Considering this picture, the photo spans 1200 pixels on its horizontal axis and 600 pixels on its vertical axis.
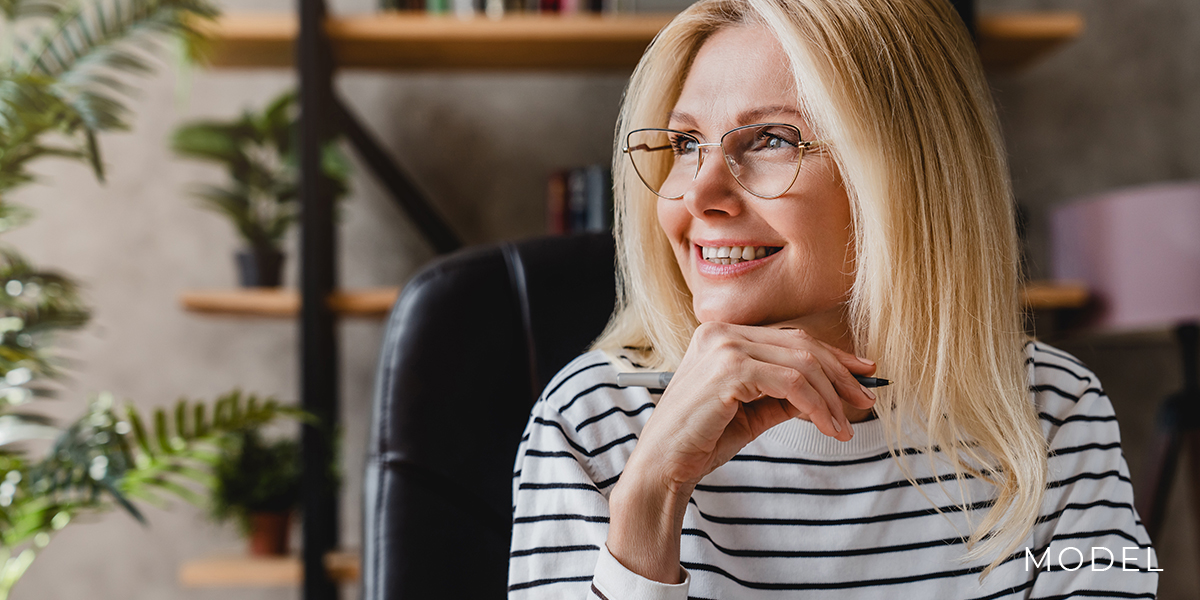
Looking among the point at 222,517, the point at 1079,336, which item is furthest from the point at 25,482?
the point at 1079,336

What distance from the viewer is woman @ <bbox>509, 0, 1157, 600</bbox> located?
0.71 m

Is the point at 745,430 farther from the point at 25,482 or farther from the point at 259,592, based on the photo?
the point at 259,592

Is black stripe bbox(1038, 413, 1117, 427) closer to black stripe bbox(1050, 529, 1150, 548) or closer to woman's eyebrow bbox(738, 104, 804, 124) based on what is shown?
black stripe bbox(1050, 529, 1150, 548)

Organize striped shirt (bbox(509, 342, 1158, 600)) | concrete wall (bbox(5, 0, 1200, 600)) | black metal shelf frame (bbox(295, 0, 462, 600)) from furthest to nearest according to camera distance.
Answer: concrete wall (bbox(5, 0, 1200, 600)) < black metal shelf frame (bbox(295, 0, 462, 600)) < striped shirt (bbox(509, 342, 1158, 600))

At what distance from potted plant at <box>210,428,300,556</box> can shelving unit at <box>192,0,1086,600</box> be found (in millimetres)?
65

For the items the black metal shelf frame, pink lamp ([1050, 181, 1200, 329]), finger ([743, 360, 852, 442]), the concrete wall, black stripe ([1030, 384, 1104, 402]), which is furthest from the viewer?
the concrete wall

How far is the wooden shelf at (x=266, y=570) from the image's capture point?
156 cm

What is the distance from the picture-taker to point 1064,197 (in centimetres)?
192

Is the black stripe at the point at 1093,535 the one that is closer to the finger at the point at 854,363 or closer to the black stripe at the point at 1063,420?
the black stripe at the point at 1063,420

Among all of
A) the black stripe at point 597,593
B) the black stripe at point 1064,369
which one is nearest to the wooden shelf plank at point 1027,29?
the black stripe at point 1064,369

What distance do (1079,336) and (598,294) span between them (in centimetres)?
134

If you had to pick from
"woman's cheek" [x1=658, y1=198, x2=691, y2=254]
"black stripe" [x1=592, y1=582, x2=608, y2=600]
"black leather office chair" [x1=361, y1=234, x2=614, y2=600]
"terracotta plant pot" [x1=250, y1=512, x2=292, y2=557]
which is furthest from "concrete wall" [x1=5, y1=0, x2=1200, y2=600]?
"black stripe" [x1=592, y1=582, x2=608, y2=600]

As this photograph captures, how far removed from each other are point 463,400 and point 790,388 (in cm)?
38

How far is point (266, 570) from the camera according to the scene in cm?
156
